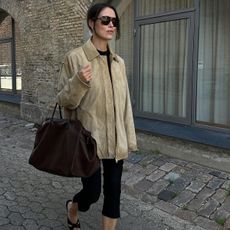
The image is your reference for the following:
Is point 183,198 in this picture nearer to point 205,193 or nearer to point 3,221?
point 205,193

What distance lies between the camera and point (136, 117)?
23.0 ft

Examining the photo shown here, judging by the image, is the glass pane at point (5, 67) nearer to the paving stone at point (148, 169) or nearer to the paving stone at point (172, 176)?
the paving stone at point (148, 169)

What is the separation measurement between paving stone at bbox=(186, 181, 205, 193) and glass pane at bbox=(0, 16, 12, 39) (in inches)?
321

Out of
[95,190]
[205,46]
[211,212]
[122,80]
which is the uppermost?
[205,46]

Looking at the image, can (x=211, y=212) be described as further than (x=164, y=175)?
No

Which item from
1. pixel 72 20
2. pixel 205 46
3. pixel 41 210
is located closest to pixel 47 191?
pixel 41 210

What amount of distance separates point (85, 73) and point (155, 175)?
2833 millimetres

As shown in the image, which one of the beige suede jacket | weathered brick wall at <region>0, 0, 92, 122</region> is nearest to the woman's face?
the beige suede jacket

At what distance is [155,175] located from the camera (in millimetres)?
5180

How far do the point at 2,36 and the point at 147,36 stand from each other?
248 inches

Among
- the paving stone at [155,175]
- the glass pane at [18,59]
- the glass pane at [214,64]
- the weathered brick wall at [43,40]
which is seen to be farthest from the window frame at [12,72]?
the paving stone at [155,175]

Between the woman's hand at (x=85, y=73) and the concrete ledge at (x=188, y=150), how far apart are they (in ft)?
9.87

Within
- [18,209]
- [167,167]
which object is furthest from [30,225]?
[167,167]

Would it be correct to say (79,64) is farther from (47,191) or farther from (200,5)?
(200,5)
